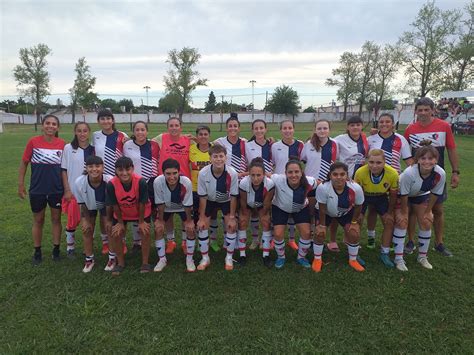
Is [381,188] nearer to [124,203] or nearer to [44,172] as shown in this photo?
[124,203]

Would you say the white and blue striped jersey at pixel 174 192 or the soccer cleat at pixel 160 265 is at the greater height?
the white and blue striped jersey at pixel 174 192

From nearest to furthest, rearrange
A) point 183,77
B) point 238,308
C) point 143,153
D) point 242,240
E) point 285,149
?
point 238,308, point 242,240, point 143,153, point 285,149, point 183,77

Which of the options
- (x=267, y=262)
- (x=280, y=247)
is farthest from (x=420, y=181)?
(x=267, y=262)

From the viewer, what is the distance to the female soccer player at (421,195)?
417 centimetres

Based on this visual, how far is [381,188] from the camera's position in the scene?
14.0ft

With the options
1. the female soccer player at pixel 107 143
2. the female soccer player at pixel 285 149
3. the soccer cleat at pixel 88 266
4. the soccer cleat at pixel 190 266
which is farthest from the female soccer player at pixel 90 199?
the female soccer player at pixel 285 149

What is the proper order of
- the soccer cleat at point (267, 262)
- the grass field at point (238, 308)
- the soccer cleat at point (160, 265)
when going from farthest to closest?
the soccer cleat at point (267, 262) < the soccer cleat at point (160, 265) < the grass field at point (238, 308)

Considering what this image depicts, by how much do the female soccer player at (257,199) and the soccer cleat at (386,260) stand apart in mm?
1444

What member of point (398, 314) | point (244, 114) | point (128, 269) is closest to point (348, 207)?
point (398, 314)

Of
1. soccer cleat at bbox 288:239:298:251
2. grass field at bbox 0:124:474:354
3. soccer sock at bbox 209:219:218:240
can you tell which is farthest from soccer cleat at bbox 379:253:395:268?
soccer sock at bbox 209:219:218:240

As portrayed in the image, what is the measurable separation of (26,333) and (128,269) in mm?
1363

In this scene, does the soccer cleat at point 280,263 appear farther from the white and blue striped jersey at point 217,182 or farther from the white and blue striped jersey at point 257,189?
the white and blue striped jersey at point 217,182

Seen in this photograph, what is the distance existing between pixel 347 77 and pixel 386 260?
53186mm

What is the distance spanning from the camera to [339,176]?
13.3ft
